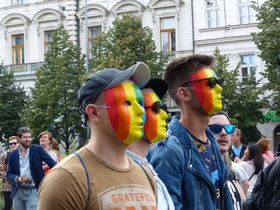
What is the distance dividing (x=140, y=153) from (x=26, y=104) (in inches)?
1138

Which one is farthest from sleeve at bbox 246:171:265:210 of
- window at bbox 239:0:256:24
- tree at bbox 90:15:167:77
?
window at bbox 239:0:256:24

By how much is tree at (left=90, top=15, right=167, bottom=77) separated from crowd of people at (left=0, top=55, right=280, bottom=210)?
75.6 feet

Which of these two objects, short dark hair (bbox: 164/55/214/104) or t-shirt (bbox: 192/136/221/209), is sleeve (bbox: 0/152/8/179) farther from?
t-shirt (bbox: 192/136/221/209)

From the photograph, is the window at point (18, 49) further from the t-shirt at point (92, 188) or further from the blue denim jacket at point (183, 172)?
the t-shirt at point (92, 188)

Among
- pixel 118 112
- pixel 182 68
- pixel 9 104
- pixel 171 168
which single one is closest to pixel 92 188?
pixel 118 112

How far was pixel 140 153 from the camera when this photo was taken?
14.3ft

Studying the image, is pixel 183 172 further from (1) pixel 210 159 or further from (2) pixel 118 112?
(2) pixel 118 112

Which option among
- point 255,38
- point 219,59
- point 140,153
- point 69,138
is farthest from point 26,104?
point 140,153

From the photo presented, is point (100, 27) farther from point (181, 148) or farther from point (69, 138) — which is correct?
point (181, 148)

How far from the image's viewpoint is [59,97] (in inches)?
1217

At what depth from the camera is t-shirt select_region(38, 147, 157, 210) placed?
2.81 m

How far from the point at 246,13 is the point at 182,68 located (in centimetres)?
2694

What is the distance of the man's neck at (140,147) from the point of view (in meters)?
4.34

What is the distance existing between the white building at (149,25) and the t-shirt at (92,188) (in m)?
26.7
